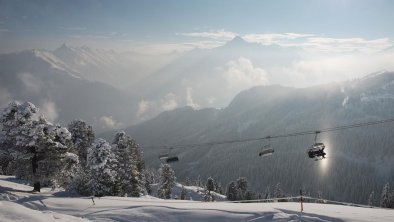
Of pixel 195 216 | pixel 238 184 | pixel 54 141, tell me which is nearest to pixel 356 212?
pixel 195 216

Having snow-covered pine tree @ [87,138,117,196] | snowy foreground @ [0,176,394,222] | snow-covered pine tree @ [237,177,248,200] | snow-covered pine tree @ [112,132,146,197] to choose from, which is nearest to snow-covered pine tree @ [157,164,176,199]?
snow-covered pine tree @ [237,177,248,200]

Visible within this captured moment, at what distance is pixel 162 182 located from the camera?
10581 cm

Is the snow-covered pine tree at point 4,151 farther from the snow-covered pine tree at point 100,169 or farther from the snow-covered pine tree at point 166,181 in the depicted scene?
the snow-covered pine tree at point 166,181

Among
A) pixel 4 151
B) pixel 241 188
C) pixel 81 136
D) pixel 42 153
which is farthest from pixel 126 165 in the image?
pixel 241 188

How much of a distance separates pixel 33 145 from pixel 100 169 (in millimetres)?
14013

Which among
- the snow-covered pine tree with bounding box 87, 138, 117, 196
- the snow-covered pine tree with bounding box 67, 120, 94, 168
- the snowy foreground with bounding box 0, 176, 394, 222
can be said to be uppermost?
the snow-covered pine tree with bounding box 67, 120, 94, 168

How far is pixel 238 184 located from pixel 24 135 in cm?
9346

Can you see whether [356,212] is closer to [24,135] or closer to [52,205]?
[52,205]

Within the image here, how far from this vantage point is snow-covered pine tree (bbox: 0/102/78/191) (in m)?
48.1

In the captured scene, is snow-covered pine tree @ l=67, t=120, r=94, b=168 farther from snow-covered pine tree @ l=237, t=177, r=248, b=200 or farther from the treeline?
snow-covered pine tree @ l=237, t=177, r=248, b=200

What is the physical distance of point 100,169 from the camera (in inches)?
2372

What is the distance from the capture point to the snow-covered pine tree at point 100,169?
59375 millimetres

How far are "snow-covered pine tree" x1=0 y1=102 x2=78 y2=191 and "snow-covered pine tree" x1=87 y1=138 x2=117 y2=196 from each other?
26.9 ft

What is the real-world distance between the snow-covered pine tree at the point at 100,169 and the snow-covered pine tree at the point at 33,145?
26.9ft
